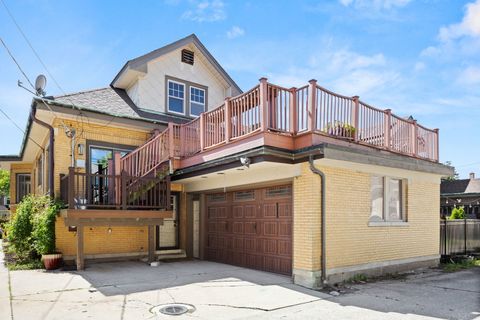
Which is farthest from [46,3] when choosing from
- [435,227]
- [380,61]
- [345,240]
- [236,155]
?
[435,227]

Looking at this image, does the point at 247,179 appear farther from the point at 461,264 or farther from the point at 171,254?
the point at 461,264

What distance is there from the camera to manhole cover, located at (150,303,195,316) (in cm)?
652

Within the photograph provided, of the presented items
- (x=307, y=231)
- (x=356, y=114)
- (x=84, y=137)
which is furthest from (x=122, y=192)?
(x=356, y=114)

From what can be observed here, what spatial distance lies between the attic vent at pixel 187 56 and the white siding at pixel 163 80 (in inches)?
6.9

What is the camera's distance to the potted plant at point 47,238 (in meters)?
10.4

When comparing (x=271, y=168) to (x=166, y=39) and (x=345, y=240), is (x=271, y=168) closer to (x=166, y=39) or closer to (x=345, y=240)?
(x=345, y=240)

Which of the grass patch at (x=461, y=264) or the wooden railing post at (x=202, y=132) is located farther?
the grass patch at (x=461, y=264)

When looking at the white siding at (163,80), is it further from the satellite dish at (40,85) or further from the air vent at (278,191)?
the air vent at (278,191)

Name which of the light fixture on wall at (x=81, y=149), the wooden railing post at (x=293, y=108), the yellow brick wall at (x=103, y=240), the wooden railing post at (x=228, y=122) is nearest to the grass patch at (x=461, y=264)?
the wooden railing post at (x=293, y=108)

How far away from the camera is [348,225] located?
929 cm

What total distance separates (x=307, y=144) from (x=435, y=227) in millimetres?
6532

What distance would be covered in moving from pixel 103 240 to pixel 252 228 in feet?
16.0

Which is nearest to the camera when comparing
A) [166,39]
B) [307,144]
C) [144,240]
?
[307,144]

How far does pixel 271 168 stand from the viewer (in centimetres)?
952
